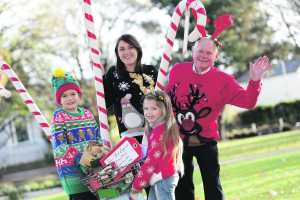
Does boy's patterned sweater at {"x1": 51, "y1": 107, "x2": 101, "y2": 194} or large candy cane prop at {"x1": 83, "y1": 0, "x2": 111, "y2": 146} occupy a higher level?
large candy cane prop at {"x1": 83, "y1": 0, "x2": 111, "y2": 146}

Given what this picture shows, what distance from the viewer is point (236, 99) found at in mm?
5004

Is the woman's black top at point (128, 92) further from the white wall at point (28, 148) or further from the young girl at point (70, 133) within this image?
the white wall at point (28, 148)

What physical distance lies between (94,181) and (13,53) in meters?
21.1

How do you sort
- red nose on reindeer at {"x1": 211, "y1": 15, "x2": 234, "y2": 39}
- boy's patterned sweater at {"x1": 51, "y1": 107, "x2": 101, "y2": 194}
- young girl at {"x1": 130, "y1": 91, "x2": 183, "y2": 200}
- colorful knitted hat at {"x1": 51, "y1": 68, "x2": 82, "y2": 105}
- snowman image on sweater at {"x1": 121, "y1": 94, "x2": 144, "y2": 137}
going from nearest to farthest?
1. young girl at {"x1": 130, "y1": 91, "x2": 183, "y2": 200}
2. boy's patterned sweater at {"x1": 51, "y1": 107, "x2": 101, "y2": 194}
3. colorful knitted hat at {"x1": 51, "y1": 68, "x2": 82, "y2": 105}
4. snowman image on sweater at {"x1": 121, "y1": 94, "x2": 144, "y2": 137}
5. red nose on reindeer at {"x1": 211, "y1": 15, "x2": 234, "y2": 39}

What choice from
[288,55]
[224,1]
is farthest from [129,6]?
[288,55]

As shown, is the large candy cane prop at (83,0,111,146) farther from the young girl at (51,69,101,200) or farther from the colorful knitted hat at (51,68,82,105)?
the colorful knitted hat at (51,68,82,105)

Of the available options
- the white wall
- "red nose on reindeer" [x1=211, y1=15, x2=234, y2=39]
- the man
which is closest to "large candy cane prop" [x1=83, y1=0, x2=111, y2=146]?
the man

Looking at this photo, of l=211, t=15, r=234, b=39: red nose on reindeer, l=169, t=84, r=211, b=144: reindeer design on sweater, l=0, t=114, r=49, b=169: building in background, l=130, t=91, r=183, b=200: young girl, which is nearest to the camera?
l=130, t=91, r=183, b=200: young girl

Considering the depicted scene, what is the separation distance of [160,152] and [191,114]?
723 mm

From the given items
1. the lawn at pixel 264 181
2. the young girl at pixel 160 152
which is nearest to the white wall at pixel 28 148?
the lawn at pixel 264 181

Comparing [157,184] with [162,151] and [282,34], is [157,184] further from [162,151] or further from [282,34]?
[282,34]

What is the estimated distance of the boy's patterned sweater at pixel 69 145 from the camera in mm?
4793

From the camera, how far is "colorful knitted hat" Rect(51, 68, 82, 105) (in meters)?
4.94

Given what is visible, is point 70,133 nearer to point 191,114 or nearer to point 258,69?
point 191,114
